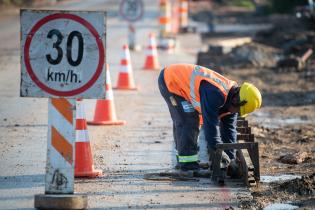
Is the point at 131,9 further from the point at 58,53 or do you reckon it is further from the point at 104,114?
the point at 58,53

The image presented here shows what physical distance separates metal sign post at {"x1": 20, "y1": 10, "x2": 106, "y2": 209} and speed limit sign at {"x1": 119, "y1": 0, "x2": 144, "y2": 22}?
1926 cm

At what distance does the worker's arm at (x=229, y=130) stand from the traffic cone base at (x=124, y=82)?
26.0 feet

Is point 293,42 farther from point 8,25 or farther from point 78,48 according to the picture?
point 78,48

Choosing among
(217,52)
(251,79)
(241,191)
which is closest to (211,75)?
(241,191)

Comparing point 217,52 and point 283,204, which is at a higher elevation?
point 217,52

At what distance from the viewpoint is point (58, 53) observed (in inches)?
287

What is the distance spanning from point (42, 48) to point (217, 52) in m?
16.8

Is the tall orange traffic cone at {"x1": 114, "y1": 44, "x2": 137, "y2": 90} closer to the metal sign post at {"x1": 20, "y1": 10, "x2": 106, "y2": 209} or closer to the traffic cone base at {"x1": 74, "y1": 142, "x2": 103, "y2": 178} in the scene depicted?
the traffic cone base at {"x1": 74, "y1": 142, "x2": 103, "y2": 178}

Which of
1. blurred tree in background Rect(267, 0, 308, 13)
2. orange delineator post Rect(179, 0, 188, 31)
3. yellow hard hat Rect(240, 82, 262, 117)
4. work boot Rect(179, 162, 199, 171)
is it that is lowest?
work boot Rect(179, 162, 199, 171)

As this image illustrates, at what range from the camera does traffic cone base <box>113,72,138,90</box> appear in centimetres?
1708

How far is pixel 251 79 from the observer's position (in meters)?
19.3

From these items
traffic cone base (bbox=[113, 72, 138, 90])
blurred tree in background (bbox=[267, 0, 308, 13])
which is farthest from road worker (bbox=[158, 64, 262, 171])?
blurred tree in background (bbox=[267, 0, 308, 13])

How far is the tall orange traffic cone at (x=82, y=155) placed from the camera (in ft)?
29.2

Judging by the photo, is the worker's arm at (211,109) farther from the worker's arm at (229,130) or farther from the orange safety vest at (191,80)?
the worker's arm at (229,130)
